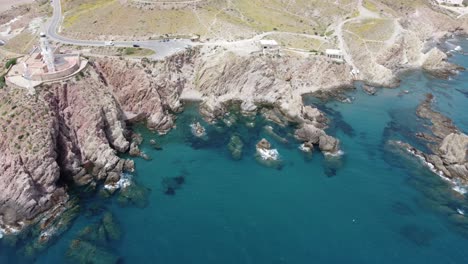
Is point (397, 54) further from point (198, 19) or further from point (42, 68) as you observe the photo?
point (42, 68)

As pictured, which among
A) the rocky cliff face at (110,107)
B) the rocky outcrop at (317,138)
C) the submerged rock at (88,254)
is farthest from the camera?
the rocky outcrop at (317,138)

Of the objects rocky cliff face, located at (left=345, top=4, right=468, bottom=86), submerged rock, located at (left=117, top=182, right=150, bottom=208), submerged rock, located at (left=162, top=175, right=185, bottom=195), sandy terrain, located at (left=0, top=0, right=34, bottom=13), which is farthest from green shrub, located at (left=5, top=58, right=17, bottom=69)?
rocky cliff face, located at (left=345, top=4, right=468, bottom=86)

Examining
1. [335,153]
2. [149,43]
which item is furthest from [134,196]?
[149,43]

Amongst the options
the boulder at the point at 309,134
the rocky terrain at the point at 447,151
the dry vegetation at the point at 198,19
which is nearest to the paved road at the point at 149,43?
the dry vegetation at the point at 198,19

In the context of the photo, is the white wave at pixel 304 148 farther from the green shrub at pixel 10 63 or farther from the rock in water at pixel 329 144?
A: the green shrub at pixel 10 63

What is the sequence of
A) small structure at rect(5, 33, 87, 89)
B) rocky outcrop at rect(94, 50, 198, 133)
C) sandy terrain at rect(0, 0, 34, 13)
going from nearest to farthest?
small structure at rect(5, 33, 87, 89) < rocky outcrop at rect(94, 50, 198, 133) < sandy terrain at rect(0, 0, 34, 13)

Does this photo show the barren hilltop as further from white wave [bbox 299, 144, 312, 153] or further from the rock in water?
white wave [bbox 299, 144, 312, 153]
